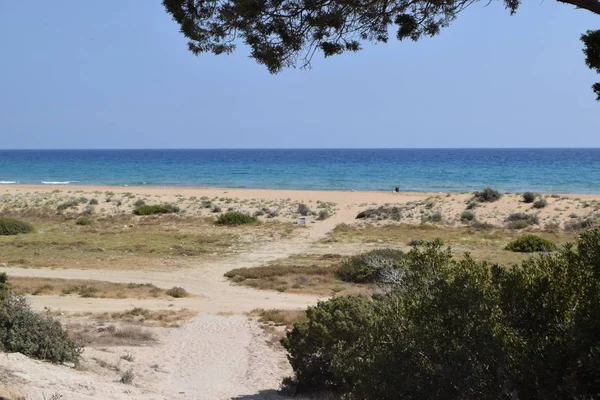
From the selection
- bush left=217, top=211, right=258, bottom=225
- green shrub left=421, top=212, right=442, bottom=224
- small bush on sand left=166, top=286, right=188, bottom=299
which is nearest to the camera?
small bush on sand left=166, top=286, right=188, bottom=299

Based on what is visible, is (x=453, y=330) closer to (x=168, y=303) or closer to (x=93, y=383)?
(x=93, y=383)

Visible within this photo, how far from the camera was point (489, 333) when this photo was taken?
20.7 feet

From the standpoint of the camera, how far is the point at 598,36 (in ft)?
22.4

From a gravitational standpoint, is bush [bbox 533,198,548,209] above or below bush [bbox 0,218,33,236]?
above

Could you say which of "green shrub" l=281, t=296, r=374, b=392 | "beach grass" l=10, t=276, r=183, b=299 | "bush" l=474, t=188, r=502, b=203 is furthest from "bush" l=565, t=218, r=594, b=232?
"green shrub" l=281, t=296, r=374, b=392

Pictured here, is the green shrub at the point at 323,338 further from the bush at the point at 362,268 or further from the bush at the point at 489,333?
the bush at the point at 362,268

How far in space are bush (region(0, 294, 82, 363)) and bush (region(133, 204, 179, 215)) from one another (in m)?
38.8

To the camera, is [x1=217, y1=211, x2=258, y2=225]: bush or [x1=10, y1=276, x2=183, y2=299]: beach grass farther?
[x1=217, y1=211, x2=258, y2=225]: bush

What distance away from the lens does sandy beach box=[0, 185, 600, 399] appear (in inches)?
466

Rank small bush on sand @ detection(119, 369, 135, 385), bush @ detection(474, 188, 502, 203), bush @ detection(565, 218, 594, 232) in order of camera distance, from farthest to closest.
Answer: bush @ detection(474, 188, 502, 203) → bush @ detection(565, 218, 594, 232) → small bush on sand @ detection(119, 369, 135, 385)

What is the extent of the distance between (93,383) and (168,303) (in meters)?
10.0

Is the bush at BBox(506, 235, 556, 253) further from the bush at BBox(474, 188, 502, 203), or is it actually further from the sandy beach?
the bush at BBox(474, 188, 502, 203)

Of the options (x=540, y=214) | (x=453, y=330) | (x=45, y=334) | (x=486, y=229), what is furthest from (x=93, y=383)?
(x=540, y=214)

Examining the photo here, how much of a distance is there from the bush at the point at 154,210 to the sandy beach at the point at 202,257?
108 cm
